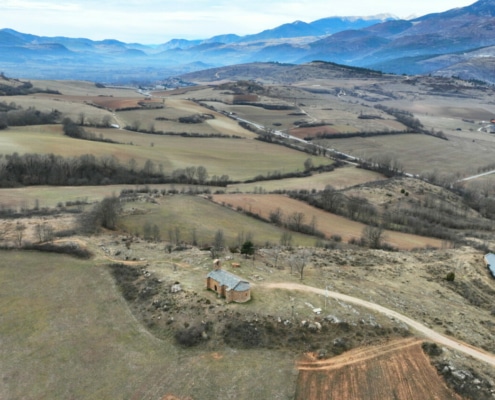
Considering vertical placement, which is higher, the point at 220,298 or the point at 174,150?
the point at 220,298

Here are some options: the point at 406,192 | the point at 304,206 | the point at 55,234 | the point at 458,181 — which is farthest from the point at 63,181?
the point at 458,181

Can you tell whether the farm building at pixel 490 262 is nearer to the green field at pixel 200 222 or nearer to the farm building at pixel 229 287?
the green field at pixel 200 222

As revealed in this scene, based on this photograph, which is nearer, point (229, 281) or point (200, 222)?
point (229, 281)

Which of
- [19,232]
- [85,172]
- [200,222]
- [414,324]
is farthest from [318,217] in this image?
[85,172]

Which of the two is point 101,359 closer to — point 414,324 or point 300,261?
point 300,261

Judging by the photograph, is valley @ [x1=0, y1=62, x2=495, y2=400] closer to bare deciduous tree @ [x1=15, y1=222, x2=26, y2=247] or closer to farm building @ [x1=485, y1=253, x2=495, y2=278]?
bare deciduous tree @ [x1=15, y1=222, x2=26, y2=247]

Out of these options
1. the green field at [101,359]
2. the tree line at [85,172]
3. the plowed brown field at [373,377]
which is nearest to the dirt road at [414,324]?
the plowed brown field at [373,377]
